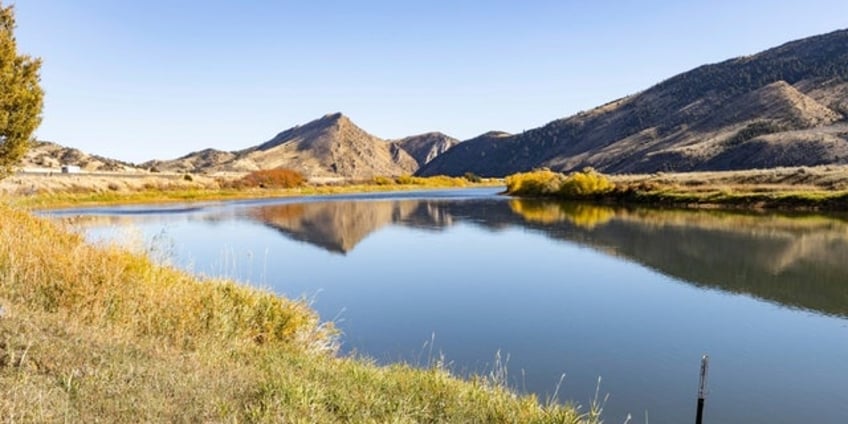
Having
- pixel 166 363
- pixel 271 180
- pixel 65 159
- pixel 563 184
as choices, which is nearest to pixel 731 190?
pixel 563 184

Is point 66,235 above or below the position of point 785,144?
below

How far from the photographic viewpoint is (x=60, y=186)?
173 feet

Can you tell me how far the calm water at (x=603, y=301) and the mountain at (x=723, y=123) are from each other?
2337 inches

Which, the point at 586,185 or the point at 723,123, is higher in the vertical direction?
the point at 723,123

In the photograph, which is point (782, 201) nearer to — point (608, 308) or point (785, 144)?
point (608, 308)

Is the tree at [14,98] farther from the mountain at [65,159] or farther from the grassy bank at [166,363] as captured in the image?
the mountain at [65,159]

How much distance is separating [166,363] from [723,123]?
121138 mm

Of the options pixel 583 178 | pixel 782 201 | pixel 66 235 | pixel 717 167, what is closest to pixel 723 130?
pixel 717 167

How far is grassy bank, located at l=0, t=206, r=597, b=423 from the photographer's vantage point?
4.58 metres

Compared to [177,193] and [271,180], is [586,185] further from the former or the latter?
[271,180]

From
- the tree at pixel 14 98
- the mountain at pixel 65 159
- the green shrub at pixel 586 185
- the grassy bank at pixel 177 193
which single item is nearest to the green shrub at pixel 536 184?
the green shrub at pixel 586 185

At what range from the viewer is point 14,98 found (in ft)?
45.2

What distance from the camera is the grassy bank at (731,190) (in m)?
39.2

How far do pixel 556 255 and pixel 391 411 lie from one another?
18.2m
